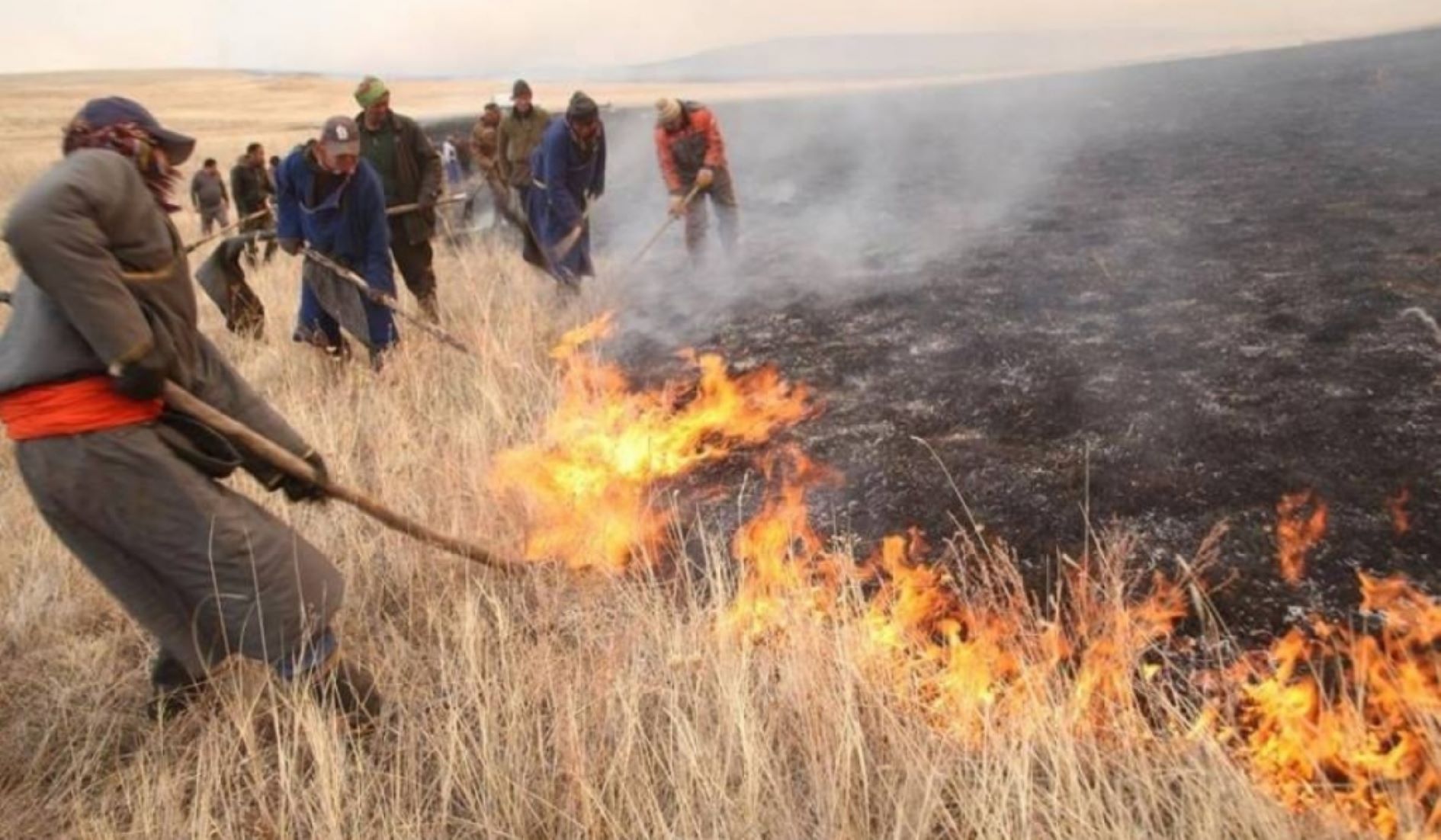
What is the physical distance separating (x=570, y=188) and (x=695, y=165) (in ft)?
4.83

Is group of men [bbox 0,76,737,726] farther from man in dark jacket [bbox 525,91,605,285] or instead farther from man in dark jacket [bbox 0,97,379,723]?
man in dark jacket [bbox 525,91,605,285]

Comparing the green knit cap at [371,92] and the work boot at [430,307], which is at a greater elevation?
the green knit cap at [371,92]

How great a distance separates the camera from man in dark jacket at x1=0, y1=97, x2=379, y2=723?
7.11ft

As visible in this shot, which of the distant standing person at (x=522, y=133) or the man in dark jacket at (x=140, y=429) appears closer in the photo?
the man in dark jacket at (x=140, y=429)

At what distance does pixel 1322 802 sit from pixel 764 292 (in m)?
6.21

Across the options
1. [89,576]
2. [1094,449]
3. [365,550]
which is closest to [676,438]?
[365,550]

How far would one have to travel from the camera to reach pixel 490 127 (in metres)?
12.4

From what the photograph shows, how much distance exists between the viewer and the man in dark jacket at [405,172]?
6957 mm

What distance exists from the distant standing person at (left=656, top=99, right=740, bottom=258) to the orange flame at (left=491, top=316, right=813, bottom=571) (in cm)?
286

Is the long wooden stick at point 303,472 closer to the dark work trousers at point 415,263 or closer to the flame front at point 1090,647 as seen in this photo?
the flame front at point 1090,647

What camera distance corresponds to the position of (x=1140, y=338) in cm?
548

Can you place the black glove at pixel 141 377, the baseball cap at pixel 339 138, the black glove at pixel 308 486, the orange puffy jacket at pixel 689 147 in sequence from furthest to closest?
the orange puffy jacket at pixel 689 147, the baseball cap at pixel 339 138, the black glove at pixel 308 486, the black glove at pixel 141 377

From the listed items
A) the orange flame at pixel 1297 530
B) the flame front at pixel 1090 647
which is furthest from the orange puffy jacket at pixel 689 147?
the orange flame at pixel 1297 530

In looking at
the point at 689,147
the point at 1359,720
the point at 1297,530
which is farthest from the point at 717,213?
the point at 1359,720
